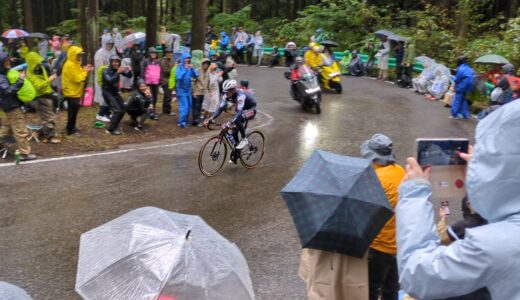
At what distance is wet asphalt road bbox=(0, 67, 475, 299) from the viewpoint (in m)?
6.72

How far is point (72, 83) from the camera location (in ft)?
42.0

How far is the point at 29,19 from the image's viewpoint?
30.3 m

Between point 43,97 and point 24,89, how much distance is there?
3.94 ft

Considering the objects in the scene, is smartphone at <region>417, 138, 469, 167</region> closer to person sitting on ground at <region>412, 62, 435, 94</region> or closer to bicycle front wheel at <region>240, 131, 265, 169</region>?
bicycle front wheel at <region>240, 131, 265, 169</region>

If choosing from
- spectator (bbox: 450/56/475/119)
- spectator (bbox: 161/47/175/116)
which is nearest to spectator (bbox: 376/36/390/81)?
spectator (bbox: 450/56/475/119)

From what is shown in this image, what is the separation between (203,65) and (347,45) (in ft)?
51.9

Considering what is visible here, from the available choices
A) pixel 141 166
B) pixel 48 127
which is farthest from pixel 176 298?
pixel 48 127

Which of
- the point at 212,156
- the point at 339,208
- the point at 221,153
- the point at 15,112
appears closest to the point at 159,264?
the point at 339,208

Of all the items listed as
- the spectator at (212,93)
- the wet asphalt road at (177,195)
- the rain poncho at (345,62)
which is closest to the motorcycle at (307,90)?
the wet asphalt road at (177,195)

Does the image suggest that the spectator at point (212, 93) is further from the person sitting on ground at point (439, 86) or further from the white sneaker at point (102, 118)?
the person sitting on ground at point (439, 86)

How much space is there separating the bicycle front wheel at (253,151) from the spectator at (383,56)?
13.8 m

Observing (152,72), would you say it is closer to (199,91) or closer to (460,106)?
(199,91)

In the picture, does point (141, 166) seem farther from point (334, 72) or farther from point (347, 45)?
point (347, 45)

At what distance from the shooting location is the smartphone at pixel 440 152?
3449 millimetres
